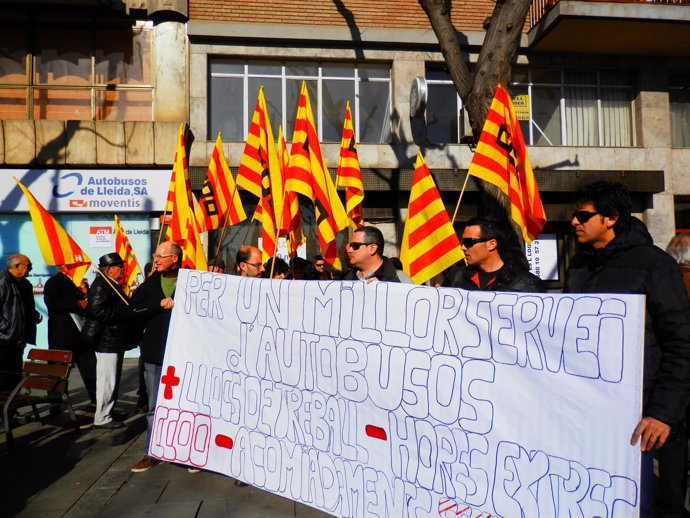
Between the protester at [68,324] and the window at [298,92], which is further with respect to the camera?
the window at [298,92]

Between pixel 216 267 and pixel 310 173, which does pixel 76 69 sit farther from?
pixel 310 173

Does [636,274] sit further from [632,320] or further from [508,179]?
[508,179]

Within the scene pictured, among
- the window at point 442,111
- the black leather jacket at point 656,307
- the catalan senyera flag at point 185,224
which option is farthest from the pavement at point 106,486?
the window at point 442,111

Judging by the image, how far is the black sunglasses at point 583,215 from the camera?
Answer: 289cm

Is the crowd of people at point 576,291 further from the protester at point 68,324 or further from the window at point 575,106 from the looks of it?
the window at point 575,106

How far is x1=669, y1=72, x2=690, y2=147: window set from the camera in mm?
12914

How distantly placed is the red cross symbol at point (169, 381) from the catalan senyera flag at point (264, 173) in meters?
2.04

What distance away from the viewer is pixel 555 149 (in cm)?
1222

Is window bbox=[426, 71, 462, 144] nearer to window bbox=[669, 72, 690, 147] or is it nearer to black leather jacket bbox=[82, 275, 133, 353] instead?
window bbox=[669, 72, 690, 147]

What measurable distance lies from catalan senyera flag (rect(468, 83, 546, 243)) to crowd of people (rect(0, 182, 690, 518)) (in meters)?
0.90

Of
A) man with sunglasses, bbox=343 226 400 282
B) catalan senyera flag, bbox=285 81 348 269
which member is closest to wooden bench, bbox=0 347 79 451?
catalan senyera flag, bbox=285 81 348 269

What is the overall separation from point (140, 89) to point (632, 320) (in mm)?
11470

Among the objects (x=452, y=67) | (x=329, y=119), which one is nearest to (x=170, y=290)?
(x=452, y=67)

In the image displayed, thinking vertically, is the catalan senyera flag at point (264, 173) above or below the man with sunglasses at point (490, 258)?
above
